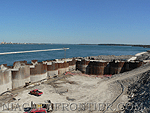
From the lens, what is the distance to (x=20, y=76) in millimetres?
22578

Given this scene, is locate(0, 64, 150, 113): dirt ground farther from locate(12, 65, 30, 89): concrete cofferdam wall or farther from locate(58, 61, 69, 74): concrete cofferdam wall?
locate(58, 61, 69, 74): concrete cofferdam wall

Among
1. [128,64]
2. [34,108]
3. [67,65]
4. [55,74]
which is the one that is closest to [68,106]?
[34,108]

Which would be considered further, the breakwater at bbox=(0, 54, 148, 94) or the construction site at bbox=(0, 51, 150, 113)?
the breakwater at bbox=(0, 54, 148, 94)

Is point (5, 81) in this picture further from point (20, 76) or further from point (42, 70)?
point (42, 70)

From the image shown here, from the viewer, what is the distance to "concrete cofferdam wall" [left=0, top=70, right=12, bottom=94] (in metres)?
19.9

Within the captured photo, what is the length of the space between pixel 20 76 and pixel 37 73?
12.1 feet

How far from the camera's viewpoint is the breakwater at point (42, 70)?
69.9 ft

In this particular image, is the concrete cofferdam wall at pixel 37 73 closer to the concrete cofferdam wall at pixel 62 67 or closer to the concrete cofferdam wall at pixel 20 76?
the concrete cofferdam wall at pixel 20 76

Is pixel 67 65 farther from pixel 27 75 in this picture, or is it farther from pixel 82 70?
pixel 27 75

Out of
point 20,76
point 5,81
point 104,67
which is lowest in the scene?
point 5,81

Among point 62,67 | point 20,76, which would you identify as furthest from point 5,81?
point 62,67

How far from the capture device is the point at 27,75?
23.8 meters

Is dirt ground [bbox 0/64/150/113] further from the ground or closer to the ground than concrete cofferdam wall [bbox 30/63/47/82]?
closer to the ground

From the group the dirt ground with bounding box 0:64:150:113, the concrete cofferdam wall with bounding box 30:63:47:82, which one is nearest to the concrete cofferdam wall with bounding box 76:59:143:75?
the dirt ground with bounding box 0:64:150:113
